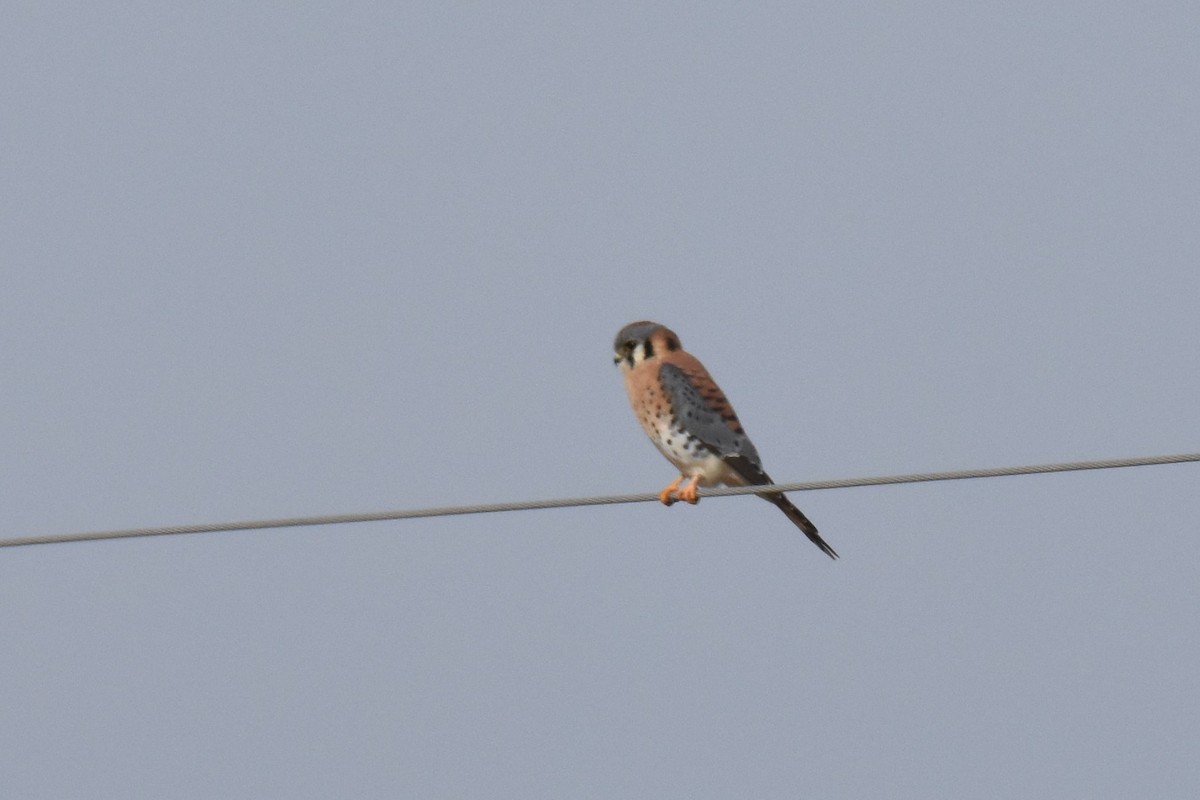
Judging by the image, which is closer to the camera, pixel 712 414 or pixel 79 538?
pixel 79 538

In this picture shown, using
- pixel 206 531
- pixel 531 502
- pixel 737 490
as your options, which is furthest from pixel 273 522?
pixel 737 490

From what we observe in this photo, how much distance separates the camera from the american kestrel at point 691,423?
8.52 metres

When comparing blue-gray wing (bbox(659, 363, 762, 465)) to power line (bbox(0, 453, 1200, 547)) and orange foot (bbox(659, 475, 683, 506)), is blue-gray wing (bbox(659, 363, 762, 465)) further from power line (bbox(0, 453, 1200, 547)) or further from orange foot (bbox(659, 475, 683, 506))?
power line (bbox(0, 453, 1200, 547))

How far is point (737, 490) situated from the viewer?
21.5 ft

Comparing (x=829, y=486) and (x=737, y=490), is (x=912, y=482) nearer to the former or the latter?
(x=829, y=486)

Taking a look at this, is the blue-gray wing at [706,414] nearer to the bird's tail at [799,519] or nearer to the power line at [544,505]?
the bird's tail at [799,519]

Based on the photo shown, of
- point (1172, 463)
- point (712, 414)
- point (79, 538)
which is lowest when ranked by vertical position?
point (1172, 463)

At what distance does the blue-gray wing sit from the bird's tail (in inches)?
11.3

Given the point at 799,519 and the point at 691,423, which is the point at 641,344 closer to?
the point at 691,423

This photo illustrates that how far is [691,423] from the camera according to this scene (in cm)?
855

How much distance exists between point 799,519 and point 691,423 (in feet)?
1.93

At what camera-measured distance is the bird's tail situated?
8.32m

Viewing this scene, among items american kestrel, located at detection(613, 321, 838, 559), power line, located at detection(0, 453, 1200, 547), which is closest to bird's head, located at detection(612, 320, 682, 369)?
american kestrel, located at detection(613, 321, 838, 559)

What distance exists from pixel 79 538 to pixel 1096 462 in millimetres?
2859
